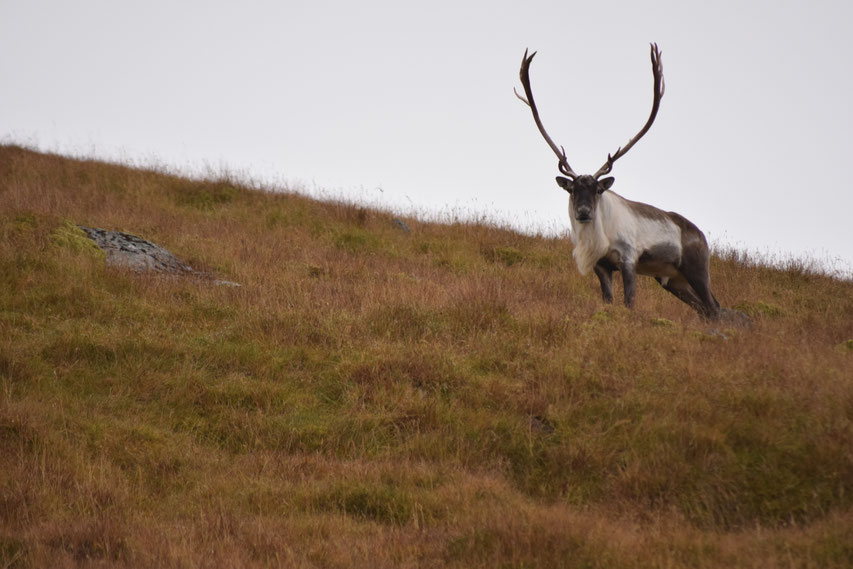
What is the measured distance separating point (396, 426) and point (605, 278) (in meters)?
4.66

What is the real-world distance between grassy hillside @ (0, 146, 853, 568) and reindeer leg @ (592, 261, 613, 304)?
662 millimetres

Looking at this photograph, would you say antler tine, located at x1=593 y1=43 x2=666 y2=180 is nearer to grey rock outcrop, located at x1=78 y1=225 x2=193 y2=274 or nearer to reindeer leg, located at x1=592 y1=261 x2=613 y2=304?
reindeer leg, located at x1=592 y1=261 x2=613 y2=304

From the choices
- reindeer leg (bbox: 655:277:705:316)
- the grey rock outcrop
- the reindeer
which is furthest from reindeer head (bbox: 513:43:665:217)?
the grey rock outcrop

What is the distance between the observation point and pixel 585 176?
34.3 feet

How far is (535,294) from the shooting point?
11.6 metres

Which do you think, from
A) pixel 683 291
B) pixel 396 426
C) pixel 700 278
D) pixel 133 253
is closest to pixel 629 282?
pixel 700 278

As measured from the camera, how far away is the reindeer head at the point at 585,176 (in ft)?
33.7

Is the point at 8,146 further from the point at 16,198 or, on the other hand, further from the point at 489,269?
the point at 489,269

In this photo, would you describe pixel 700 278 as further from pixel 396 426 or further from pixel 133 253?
pixel 133 253

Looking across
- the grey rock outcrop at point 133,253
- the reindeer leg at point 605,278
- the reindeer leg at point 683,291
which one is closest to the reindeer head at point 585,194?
the reindeer leg at point 605,278

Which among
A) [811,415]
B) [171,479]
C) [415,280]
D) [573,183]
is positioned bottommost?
[171,479]

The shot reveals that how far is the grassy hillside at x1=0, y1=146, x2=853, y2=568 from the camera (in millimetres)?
5035

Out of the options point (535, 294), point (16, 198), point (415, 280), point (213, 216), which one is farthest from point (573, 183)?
point (16, 198)

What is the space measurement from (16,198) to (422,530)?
10726mm
